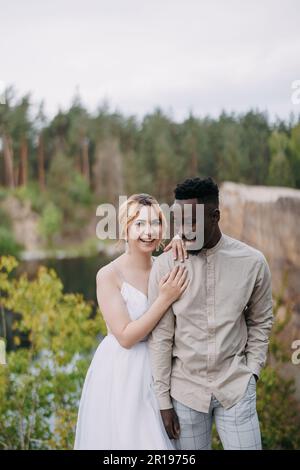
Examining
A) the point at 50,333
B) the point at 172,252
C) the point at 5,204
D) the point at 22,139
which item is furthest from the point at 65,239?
the point at 172,252

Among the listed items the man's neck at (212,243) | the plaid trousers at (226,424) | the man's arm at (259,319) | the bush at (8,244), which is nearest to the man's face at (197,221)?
the man's neck at (212,243)

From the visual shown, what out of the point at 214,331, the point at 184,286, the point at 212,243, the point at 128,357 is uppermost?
the point at 212,243

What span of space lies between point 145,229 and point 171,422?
537 millimetres

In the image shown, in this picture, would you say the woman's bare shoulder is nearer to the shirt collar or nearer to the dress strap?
the dress strap

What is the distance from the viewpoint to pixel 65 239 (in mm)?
4203

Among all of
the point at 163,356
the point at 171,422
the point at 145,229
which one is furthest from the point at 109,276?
the point at 171,422

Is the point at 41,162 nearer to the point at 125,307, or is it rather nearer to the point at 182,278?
the point at 125,307

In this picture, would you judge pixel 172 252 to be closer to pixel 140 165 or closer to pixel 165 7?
pixel 165 7

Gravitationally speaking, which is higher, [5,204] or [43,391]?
[5,204]

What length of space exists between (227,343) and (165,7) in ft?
8.74

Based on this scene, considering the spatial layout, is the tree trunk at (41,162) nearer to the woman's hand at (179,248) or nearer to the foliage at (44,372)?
the foliage at (44,372)

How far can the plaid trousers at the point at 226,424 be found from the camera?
4.85 ft

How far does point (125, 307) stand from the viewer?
64.8 inches

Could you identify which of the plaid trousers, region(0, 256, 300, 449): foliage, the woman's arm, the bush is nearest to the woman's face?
the woman's arm
